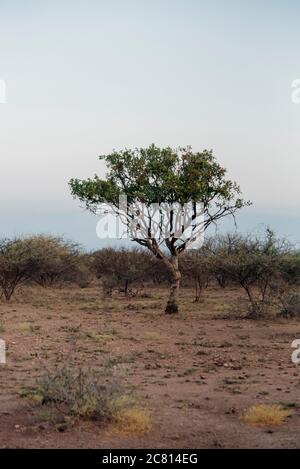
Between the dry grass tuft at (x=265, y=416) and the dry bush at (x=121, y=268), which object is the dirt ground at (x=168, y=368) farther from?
the dry bush at (x=121, y=268)

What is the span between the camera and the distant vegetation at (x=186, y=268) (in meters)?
21.4

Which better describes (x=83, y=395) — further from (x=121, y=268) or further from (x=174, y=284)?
(x=121, y=268)

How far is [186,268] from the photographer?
2894cm

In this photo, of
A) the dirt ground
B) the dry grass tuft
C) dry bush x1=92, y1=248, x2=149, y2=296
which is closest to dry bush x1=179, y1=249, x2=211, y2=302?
dry bush x1=92, y1=248, x2=149, y2=296

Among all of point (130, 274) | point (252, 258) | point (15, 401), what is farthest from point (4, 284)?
point (15, 401)

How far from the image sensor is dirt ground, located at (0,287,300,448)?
680 cm

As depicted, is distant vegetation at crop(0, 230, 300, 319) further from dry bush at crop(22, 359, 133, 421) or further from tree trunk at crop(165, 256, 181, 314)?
dry bush at crop(22, 359, 133, 421)

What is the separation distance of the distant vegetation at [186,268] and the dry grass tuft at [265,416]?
41.0 feet

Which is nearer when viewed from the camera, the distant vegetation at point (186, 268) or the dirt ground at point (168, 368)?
the dirt ground at point (168, 368)

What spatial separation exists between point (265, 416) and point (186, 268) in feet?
70.4

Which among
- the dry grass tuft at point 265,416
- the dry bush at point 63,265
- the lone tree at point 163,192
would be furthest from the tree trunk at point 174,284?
the dry grass tuft at point 265,416

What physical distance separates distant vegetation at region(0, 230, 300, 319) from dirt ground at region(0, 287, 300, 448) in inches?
69.6

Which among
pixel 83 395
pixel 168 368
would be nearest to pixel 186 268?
pixel 168 368

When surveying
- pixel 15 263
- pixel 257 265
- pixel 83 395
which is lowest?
pixel 83 395
